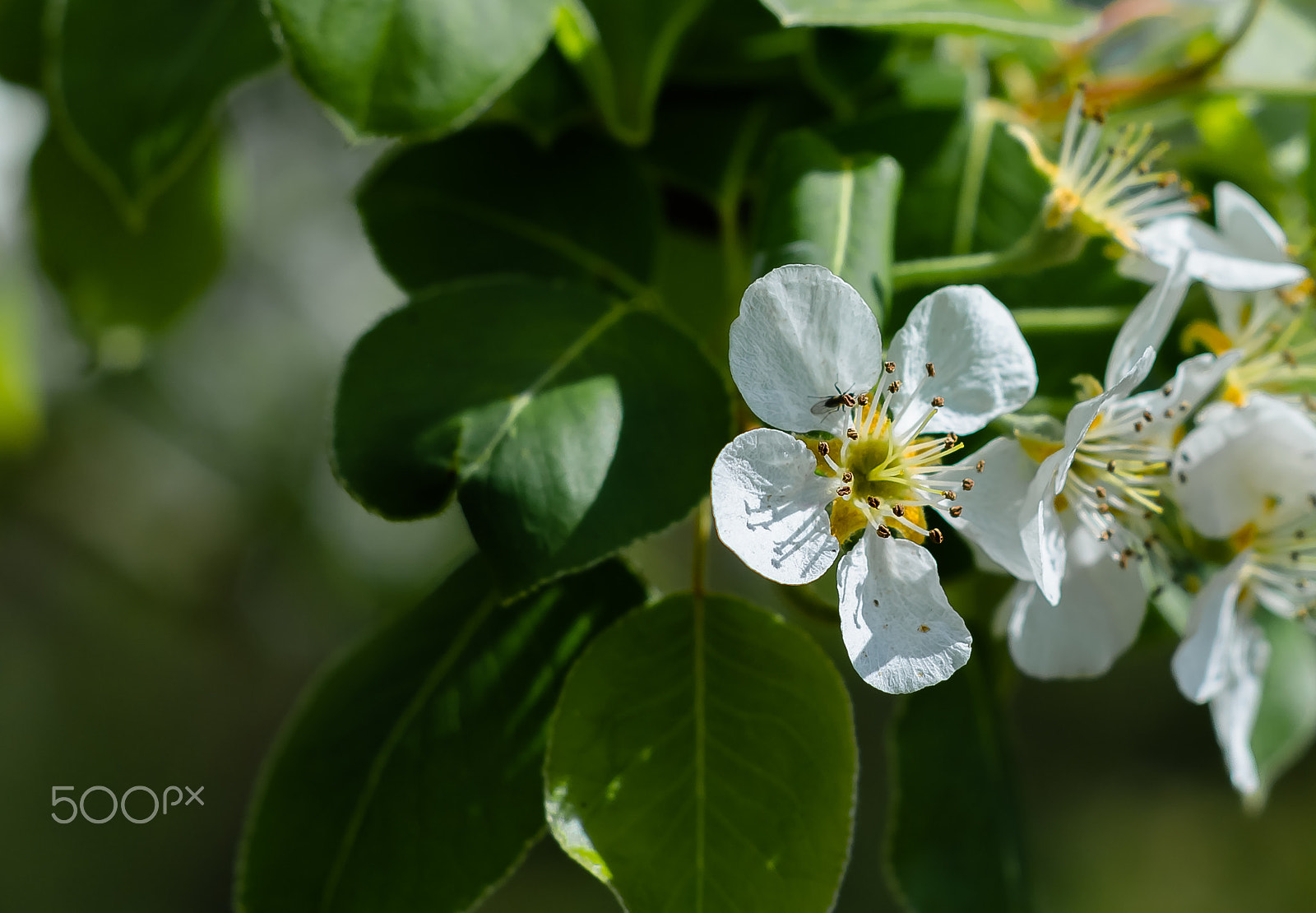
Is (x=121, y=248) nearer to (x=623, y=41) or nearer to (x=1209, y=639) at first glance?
(x=623, y=41)

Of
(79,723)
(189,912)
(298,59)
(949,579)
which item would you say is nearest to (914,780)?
Result: (949,579)

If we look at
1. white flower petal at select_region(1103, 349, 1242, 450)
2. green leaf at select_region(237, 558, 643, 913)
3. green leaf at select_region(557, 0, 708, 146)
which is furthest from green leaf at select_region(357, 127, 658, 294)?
white flower petal at select_region(1103, 349, 1242, 450)

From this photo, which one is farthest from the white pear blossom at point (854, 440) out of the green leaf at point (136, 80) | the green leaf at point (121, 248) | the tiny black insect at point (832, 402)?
the green leaf at point (121, 248)

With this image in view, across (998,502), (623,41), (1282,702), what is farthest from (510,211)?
(1282,702)

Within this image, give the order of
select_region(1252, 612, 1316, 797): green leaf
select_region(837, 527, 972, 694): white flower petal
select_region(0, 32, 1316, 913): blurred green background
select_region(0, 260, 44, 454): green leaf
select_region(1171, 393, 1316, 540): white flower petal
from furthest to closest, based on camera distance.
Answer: select_region(0, 32, 1316, 913): blurred green background
select_region(0, 260, 44, 454): green leaf
select_region(1252, 612, 1316, 797): green leaf
select_region(1171, 393, 1316, 540): white flower petal
select_region(837, 527, 972, 694): white flower petal

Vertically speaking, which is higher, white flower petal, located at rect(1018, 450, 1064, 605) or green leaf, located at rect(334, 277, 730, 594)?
green leaf, located at rect(334, 277, 730, 594)

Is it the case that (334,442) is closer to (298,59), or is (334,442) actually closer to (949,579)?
(298,59)

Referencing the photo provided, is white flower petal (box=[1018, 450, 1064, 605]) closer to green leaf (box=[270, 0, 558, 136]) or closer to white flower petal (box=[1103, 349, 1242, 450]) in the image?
white flower petal (box=[1103, 349, 1242, 450])
